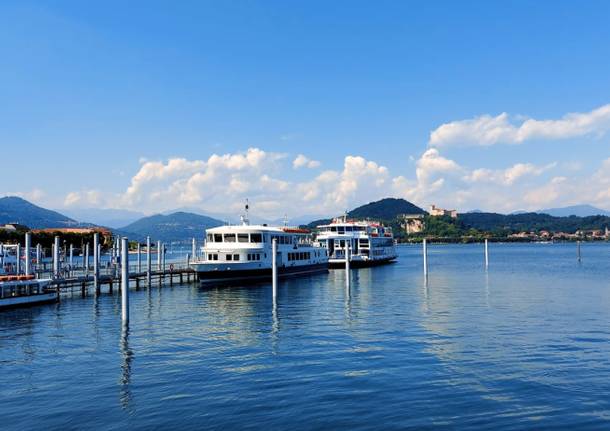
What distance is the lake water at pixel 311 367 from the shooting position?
1659cm

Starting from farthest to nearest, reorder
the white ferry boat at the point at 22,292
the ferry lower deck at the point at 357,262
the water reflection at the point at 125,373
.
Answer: the ferry lower deck at the point at 357,262, the white ferry boat at the point at 22,292, the water reflection at the point at 125,373

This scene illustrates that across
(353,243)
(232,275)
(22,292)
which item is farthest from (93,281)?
(353,243)

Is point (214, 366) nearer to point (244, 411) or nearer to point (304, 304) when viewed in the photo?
point (244, 411)

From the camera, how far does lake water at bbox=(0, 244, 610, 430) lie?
653 inches

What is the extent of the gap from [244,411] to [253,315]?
22.4m

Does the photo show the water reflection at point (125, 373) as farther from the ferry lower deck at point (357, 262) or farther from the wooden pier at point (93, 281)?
the ferry lower deck at point (357, 262)

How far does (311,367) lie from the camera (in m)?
22.6

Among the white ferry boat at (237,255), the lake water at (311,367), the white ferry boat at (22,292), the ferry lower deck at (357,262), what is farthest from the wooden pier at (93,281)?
the ferry lower deck at (357,262)

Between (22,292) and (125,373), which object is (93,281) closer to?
(22,292)

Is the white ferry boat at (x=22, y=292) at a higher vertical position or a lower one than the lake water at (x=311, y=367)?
higher

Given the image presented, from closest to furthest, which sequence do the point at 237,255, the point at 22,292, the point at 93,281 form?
the point at 22,292
the point at 93,281
the point at 237,255

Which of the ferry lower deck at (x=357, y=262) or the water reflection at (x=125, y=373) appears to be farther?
the ferry lower deck at (x=357, y=262)

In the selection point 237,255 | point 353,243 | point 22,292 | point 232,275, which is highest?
point 353,243

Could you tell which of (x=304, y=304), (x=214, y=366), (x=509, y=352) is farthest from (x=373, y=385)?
(x=304, y=304)
